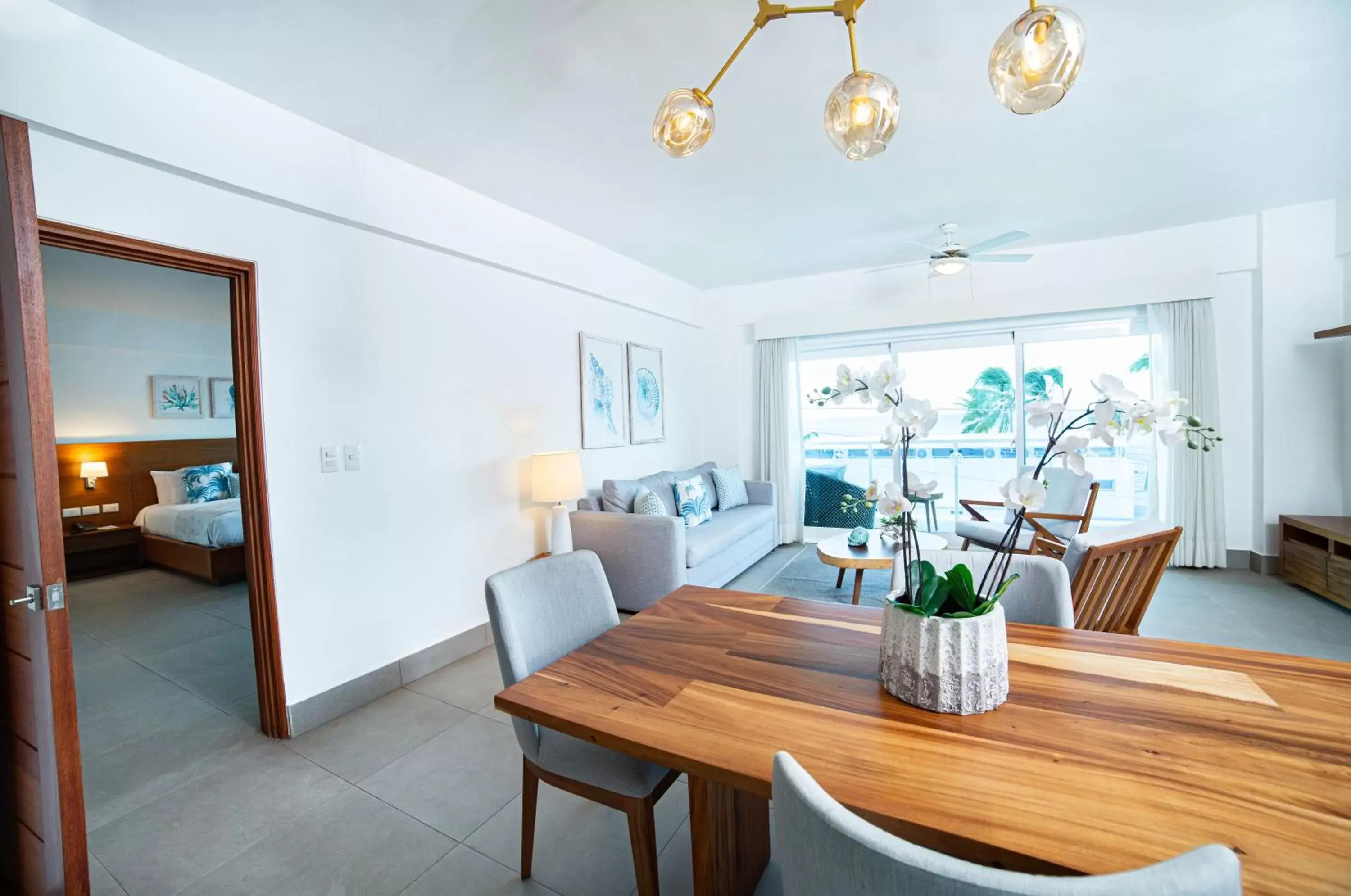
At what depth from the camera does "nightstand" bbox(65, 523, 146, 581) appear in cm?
475

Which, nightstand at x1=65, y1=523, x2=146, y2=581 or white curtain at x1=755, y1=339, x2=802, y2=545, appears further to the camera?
white curtain at x1=755, y1=339, x2=802, y2=545

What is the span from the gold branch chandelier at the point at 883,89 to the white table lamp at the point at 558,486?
7.26 ft

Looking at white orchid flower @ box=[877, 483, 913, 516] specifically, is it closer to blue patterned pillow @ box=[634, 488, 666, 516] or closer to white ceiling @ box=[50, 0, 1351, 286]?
white ceiling @ box=[50, 0, 1351, 286]

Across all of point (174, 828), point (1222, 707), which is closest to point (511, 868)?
point (174, 828)

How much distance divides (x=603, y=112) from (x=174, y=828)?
9.92 ft

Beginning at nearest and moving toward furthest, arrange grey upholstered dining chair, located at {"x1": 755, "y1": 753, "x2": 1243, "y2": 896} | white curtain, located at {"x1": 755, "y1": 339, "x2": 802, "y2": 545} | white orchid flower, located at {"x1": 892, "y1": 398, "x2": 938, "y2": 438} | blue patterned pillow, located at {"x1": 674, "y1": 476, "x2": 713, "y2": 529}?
grey upholstered dining chair, located at {"x1": 755, "y1": 753, "x2": 1243, "y2": 896} < white orchid flower, located at {"x1": 892, "y1": 398, "x2": 938, "y2": 438} < blue patterned pillow, located at {"x1": 674, "y1": 476, "x2": 713, "y2": 529} < white curtain, located at {"x1": 755, "y1": 339, "x2": 802, "y2": 545}

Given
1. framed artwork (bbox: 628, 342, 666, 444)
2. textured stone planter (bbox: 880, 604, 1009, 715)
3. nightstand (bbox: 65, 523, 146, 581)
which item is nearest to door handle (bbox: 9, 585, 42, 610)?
textured stone planter (bbox: 880, 604, 1009, 715)

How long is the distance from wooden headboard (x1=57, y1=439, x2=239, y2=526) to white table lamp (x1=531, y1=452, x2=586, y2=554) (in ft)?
10.8

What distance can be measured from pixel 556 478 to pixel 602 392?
114 centimetres

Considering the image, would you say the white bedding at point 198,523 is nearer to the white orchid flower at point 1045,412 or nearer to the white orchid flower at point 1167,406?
the white orchid flower at point 1045,412

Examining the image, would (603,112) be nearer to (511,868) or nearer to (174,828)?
(511,868)

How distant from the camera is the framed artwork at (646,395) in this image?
4684mm

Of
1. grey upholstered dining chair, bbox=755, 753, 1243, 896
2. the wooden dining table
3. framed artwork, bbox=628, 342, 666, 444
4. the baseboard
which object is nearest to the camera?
grey upholstered dining chair, bbox=755, 753, 1243, 896

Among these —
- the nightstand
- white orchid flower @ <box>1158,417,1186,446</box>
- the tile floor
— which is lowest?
the tile floor
